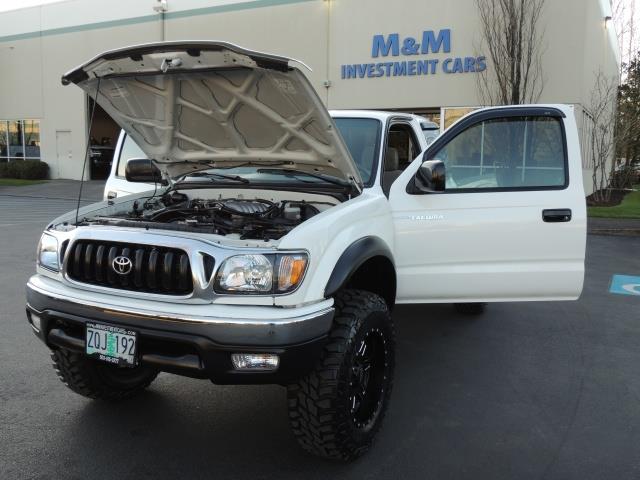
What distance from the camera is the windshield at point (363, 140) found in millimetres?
4339

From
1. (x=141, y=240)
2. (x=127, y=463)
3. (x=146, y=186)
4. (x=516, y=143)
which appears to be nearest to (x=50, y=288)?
(x=141, y=240)

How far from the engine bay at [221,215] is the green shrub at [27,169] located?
86.7ft

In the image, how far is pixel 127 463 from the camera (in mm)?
3080

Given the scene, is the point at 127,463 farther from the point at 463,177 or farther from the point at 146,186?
the point at 146,186

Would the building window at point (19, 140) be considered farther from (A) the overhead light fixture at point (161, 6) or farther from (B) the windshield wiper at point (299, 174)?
(B) the windshield wiper at point (299, 174)

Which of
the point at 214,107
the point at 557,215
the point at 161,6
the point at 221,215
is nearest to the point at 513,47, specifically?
the point at 161,6

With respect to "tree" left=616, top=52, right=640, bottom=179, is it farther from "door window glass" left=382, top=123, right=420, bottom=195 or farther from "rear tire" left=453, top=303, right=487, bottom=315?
"door window glass" left=382, top=123, right=420, bottom=195

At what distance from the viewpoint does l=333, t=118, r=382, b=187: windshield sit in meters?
4.34

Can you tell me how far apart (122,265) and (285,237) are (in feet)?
2.71

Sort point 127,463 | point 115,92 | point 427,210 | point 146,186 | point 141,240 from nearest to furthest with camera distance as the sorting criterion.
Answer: point 141,240 → point 127,463 → point 115,92 → point 427,210 → point 146,186

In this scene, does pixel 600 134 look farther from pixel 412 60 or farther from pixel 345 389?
pixel 345 389

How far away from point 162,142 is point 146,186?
109 inches

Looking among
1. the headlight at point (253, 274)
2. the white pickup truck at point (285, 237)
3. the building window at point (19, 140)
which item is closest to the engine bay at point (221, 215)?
the white pickup truck at point (285, 237)

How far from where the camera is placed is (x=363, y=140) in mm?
4531
